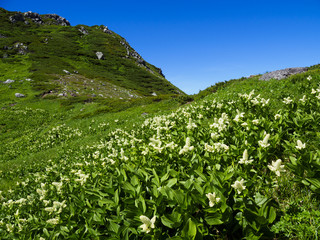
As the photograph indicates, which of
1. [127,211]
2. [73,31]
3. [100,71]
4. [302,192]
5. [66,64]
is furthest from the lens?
[73,31]

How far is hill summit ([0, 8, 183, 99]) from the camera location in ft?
193

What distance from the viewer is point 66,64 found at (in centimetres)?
8188

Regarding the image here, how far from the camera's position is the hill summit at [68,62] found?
58.8 metres

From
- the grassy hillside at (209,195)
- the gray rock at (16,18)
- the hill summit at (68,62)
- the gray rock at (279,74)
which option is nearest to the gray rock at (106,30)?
the hill summit at (68,62)

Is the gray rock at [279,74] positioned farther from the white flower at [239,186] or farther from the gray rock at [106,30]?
the gray rock at [106,30]

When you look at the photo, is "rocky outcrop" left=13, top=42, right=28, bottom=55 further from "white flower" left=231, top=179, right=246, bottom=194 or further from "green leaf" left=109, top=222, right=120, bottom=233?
"white flower" left=231, top=179, right=246, bottom=194

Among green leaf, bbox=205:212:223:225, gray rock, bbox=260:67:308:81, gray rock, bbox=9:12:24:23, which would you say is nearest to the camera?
green leaf, bbox=205:212:223:225

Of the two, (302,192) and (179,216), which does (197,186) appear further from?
(302,192)

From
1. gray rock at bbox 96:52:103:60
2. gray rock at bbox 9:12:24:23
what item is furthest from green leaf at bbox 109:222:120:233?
gray rock at bbox 9:12:24:23

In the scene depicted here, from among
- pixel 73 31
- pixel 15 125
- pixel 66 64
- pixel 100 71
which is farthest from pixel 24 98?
pixel 73 31

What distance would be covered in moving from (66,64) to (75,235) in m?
91.9

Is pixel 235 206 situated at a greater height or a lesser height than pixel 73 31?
lesser

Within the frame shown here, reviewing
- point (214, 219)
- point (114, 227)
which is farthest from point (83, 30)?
point (214, 219)

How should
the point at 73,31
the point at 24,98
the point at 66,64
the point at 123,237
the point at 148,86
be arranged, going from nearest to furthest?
the point at 123,237 → the point at 24,98 → the point at 66,64 → the point at 148,86 → the point at 73,31
